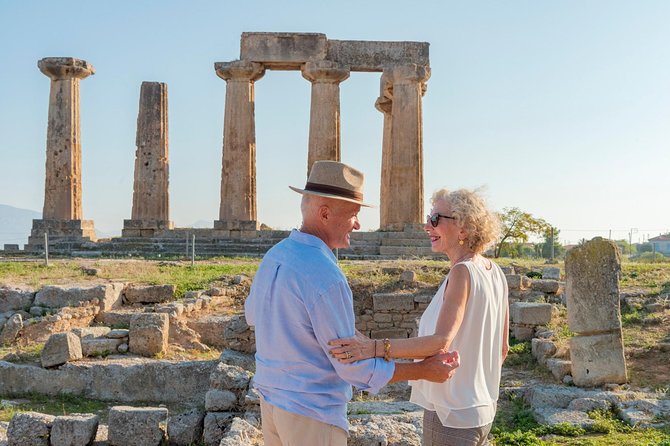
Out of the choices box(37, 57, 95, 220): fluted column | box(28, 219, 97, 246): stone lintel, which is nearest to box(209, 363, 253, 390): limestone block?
box(28, 219, 97, 246): stone lintel

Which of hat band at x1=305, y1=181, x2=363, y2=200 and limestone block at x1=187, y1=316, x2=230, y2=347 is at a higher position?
hat band at x1=305, y1=181, x2=363, y2=200

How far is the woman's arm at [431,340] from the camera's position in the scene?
3.44 meters

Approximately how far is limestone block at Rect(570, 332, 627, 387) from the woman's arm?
6.84m

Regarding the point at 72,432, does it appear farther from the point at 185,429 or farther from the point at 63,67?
the point at 63,67

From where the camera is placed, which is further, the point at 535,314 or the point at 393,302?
the point at 393,302

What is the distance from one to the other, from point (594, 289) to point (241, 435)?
572 centimetres

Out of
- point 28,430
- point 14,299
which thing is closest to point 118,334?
point 14,299

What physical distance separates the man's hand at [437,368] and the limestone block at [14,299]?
41.6ft

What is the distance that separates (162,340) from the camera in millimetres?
11891

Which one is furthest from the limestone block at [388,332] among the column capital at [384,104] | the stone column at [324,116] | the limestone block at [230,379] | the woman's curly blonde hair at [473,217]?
the column capital at [384,104]

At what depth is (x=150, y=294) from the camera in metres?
15.8

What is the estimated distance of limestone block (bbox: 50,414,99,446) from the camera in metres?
7.72

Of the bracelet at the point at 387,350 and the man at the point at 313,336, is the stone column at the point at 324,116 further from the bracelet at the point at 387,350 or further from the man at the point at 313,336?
the bracelet at the point at 387,350

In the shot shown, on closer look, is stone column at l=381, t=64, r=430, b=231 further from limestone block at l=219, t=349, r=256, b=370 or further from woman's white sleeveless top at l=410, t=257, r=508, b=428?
woman's white sleeveless top at l=410, t=257, r=508, b=428
